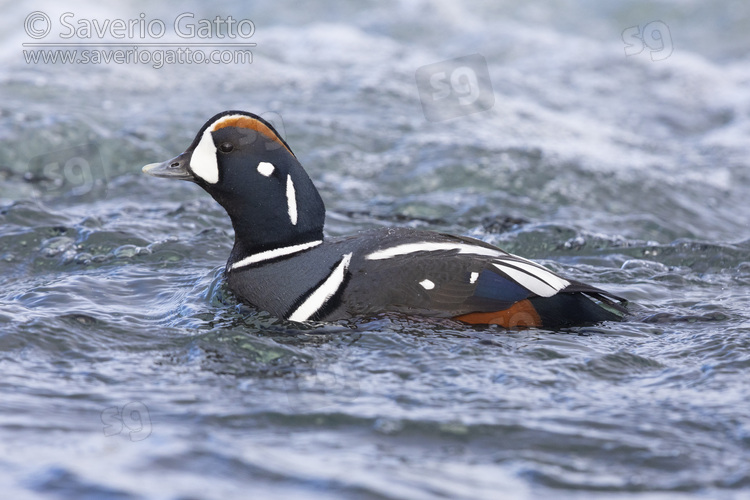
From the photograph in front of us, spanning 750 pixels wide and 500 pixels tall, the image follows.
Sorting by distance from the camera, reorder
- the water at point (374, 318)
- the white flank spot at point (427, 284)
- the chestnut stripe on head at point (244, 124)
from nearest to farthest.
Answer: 1. the water at point (374, 318)
2. the white flank spot at point (427, 284)
3. the chestnut stripe on head at point (244, 124)

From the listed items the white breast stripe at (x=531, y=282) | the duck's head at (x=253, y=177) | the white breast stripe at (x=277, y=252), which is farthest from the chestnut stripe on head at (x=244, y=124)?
the white breast stripe at (x=531, y=282)

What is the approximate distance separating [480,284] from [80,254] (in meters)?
2.93

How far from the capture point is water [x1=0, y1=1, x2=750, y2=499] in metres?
3.31

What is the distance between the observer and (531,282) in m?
4.58

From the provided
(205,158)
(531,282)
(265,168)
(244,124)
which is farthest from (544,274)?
(205,158)

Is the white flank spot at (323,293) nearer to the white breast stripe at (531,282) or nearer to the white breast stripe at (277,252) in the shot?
the white breast stripe at (277,252)

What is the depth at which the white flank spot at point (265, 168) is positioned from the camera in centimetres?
486

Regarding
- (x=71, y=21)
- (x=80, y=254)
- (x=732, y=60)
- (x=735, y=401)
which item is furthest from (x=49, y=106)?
(x=732, y=60)

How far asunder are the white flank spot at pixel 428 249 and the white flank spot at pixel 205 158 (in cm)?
99

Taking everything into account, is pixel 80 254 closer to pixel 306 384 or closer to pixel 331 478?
pixel 306 384

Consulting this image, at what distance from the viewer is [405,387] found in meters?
3.99

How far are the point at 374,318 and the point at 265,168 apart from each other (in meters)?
1.03

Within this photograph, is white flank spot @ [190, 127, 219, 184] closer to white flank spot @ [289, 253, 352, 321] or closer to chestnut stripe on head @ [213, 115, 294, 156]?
chestnut stripe on head @ [213, 115, 294, 156]

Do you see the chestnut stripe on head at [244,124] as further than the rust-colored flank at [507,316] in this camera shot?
Yes
